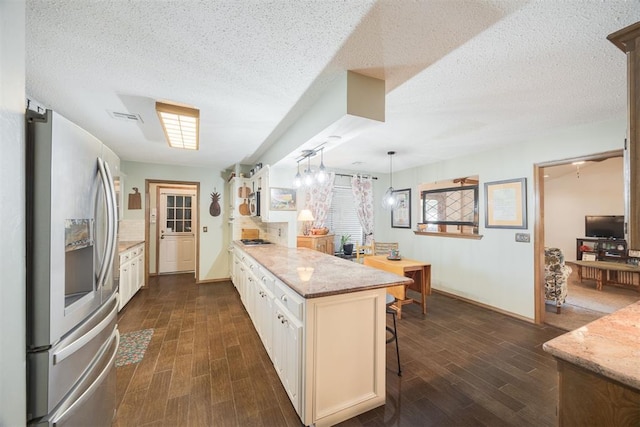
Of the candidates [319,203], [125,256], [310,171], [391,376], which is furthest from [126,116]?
[391,376]

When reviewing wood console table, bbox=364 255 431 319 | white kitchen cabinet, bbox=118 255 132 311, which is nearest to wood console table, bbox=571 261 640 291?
wood console table, bbox=364 255 431 319

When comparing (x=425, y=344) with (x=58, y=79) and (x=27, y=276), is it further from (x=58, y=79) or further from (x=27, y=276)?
(x=58, y=79)

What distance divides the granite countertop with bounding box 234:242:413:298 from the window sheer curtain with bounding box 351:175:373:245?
2938 mm

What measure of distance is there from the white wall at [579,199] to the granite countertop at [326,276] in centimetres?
764

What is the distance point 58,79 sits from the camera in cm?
182

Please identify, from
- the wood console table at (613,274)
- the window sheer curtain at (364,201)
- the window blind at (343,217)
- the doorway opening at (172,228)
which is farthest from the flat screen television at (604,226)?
the doorway opening at (172,228)

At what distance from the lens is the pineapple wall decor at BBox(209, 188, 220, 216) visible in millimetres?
5133

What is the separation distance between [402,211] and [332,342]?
4242 millimetres

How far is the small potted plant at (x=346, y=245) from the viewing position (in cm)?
508

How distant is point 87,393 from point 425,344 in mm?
2750

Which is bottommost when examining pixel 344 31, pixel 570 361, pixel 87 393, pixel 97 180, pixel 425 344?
pixel 425 344

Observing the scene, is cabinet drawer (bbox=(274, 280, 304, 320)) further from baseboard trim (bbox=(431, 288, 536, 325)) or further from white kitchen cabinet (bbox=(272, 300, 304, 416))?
baseboard trim (bbox=(431, 288, 536, 325))

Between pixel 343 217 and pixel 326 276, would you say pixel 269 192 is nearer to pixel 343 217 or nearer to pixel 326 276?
pixel 326 276

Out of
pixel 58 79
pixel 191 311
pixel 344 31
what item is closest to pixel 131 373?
pixel 191 311
